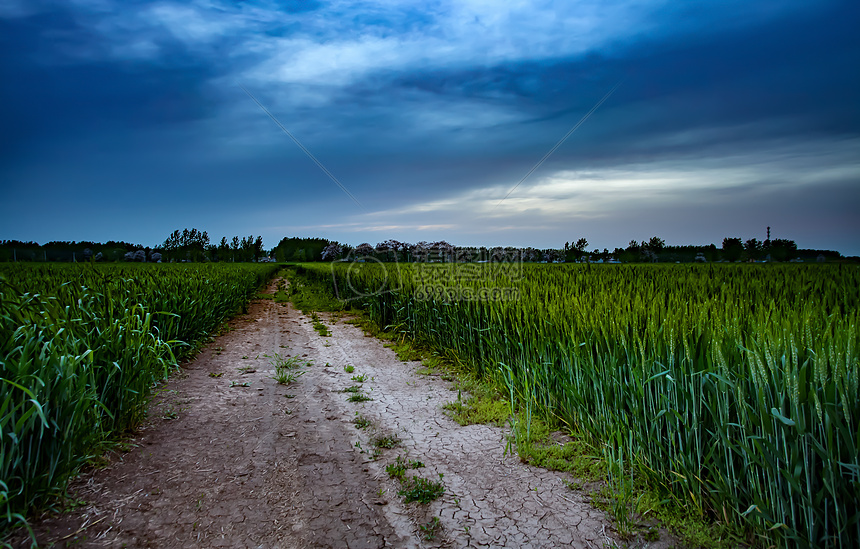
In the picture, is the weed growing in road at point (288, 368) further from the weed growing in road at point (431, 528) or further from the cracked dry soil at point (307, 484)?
the weed growing in road at point (431, 528)

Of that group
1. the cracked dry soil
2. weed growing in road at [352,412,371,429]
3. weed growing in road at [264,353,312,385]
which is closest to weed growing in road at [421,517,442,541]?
the cracked dry soil

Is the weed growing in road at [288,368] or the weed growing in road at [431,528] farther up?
the weed growing in road at [288,368]

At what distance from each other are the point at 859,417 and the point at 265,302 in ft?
55.3

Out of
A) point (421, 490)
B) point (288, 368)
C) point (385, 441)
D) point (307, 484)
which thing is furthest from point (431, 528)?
point (288, 368)

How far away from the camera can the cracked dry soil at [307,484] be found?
8.63 feet

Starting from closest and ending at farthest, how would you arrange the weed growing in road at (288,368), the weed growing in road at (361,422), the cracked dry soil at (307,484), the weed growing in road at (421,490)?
the cracked dry soil at (307,484), the weed growing in road at (421,490), the weed growing in road at (361,422), the weed growing in road at (288,368)

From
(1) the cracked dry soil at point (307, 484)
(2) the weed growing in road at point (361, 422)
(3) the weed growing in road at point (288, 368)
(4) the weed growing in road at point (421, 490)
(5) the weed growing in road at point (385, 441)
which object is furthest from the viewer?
(3) the weed growing in road at point (288, 368)

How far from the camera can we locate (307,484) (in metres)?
3.24

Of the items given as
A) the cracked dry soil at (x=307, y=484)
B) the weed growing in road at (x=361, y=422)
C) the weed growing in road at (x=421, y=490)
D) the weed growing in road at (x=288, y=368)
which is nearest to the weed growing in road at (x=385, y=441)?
the cracked dry soil at (x=307, y=484)

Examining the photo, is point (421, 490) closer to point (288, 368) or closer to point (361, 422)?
point (361, 422)

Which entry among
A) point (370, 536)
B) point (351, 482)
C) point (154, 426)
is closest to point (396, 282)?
point (154, 426)

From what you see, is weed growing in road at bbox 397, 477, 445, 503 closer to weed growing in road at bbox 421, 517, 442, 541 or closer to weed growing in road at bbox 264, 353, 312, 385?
weed growing in road at bbox 421, 517, 442, 541

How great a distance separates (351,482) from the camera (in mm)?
3279

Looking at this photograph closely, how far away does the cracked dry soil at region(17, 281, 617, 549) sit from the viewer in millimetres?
2629
